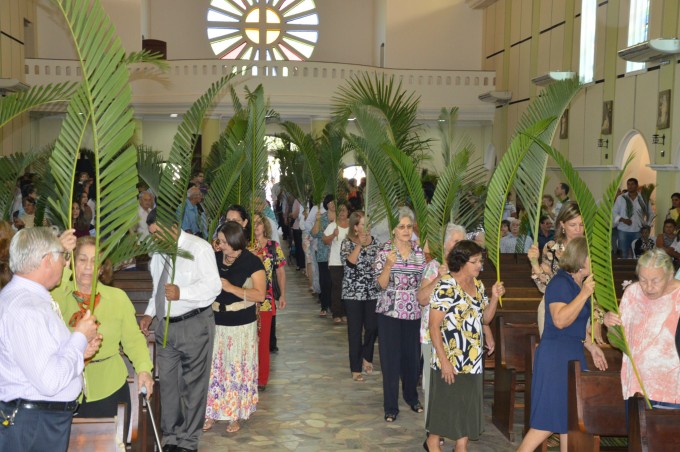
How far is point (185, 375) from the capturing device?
578 cm

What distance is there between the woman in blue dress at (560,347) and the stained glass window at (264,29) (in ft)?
80.4

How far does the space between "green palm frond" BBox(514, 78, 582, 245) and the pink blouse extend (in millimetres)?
1955

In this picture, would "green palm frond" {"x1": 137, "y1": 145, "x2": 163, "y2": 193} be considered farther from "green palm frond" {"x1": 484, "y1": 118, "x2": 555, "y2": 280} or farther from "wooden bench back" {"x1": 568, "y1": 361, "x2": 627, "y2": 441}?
"wooden bench back" {"x1": 568, "y1": 361, "x2": 627, "y2": 441}

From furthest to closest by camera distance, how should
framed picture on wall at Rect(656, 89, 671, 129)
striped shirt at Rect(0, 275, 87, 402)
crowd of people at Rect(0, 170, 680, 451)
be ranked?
framed picture on wall at Rect(656, 89, 671, 129) < crowd of people at Rect(0, 170, 680, 451) < striped shirt at Rect(0, 275, 87, 402)

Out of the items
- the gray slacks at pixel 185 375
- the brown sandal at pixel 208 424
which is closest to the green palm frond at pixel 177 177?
the gray slacks at pixel 185 375

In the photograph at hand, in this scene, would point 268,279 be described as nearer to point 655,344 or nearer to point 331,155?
point 655,344

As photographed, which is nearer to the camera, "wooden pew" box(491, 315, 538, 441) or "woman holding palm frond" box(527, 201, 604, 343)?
"woman holding palm frond" box(527, 201, 604, 343)

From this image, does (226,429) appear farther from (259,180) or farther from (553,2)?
(553,2)

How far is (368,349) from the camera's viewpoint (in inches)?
335

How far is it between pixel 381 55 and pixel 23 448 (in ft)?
80.6

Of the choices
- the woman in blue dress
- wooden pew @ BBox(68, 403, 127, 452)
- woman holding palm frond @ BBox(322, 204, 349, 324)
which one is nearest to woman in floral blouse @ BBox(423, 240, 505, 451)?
the woman in blue dress

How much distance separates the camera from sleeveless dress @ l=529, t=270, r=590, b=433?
194 inches

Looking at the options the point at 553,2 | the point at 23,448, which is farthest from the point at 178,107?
the point at 23,448

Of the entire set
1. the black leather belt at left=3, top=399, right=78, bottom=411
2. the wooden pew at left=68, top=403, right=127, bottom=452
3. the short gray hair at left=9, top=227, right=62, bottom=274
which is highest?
the short gray hair at left=9, top=227, right=62, bottom=274
